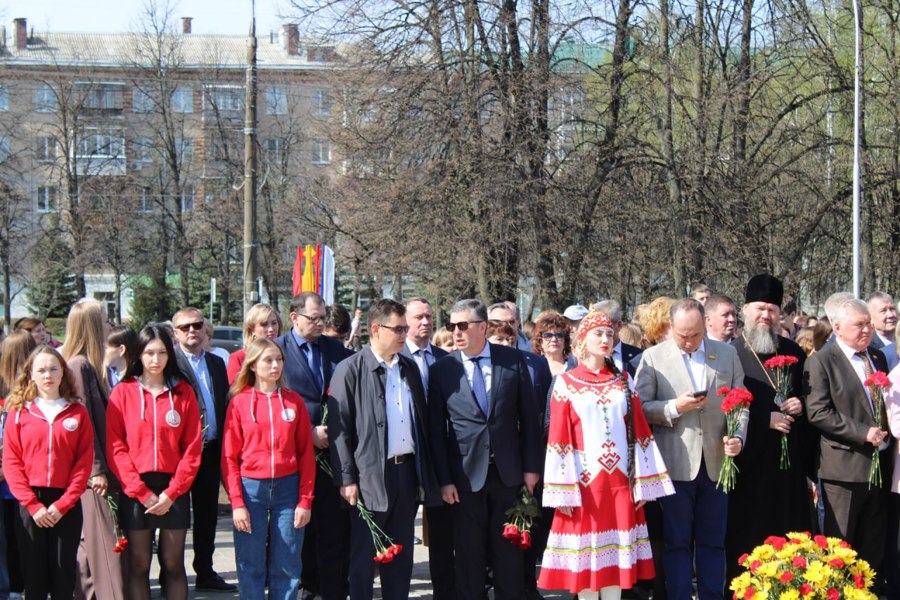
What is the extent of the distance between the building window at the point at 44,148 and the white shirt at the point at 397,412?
39.7 meters

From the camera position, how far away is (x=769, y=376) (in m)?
7.04

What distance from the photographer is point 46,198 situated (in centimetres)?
4928

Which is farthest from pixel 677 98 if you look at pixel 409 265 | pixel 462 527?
pixel 462 527

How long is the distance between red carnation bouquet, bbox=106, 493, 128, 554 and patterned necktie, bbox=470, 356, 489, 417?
2.32 metres

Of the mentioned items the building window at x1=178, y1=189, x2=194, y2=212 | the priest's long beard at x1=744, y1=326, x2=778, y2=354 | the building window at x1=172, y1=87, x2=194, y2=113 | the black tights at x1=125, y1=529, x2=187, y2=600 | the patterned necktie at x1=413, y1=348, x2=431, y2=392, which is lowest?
the black tights at x1=125, y1=529, x2=187, y2=600

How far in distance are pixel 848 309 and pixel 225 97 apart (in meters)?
43.7

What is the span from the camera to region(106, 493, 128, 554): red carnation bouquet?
20.2 feet

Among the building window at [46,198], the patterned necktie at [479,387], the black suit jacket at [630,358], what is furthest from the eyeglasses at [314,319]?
the building window at [46,198]

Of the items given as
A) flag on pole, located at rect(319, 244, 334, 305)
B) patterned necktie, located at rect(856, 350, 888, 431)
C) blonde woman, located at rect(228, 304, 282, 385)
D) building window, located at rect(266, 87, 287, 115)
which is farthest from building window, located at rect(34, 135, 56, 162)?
patterned necktie, located at rect(856, 350, 888, 431)

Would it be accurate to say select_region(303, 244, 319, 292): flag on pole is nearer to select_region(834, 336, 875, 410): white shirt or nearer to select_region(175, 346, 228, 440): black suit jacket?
select_region(175, 346, 228, 440): black suit jacket

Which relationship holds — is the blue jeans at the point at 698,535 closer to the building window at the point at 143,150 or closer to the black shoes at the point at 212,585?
the black shoes at the point at 212,585

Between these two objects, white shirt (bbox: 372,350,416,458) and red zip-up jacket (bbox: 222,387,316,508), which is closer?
red zip-up jacket (bbox: 222,387,316,508)

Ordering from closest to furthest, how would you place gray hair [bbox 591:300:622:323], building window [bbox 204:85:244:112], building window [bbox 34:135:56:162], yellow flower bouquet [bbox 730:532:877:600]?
1. yellow flower bouquet [bbox 730:532:877:600]
2. gray hair [bbox 591:300:622:323]
3. building window [bbox 34:135:56:162]
4. building window [bbox 204:85:244:112]

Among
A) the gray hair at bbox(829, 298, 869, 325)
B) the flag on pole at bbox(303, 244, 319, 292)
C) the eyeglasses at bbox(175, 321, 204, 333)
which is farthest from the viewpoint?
the flag on pole at bbox(303, 244, 319, 292)
